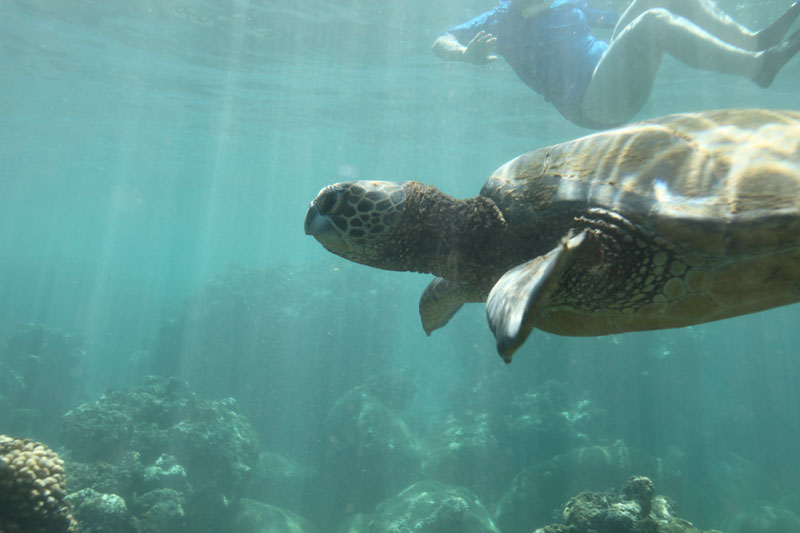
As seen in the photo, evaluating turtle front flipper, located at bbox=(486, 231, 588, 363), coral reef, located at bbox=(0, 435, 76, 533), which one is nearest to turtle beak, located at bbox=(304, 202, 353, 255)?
turtle front flipper, located at bbox=(486, 231, 588, 363)

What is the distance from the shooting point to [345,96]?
19906mm

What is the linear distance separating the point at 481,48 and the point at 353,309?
15.7 meters

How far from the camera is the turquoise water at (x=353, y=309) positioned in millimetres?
12575

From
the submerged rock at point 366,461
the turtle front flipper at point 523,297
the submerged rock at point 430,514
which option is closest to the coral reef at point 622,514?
the submerged rock at point 430,514

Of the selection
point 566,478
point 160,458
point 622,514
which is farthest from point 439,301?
point 160,458

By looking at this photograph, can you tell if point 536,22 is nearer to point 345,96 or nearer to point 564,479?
point 564,479

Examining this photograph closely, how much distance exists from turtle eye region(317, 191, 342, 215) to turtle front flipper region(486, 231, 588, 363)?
1.29 metres

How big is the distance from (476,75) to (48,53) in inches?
631

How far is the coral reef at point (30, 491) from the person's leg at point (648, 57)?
26.5ft

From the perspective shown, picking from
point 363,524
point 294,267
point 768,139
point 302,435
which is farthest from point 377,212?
point 294,267

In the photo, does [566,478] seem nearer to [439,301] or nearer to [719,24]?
[439,301]

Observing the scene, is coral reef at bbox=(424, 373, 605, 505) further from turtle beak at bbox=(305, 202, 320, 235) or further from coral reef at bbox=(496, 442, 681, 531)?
turtle beak at bbox=(305, 202, 320, 235)

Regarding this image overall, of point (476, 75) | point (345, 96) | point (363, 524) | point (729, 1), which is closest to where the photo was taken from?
point (363, 524)

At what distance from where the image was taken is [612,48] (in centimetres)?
580
